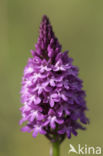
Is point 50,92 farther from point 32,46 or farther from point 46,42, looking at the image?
point 32,46

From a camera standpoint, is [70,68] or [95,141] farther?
[95,141]

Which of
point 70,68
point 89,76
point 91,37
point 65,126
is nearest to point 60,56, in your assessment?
point 70,68

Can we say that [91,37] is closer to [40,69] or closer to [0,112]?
[0,112]

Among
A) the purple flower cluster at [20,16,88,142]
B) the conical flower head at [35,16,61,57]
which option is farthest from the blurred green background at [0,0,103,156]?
the conical flower head at [35,16,61,57]

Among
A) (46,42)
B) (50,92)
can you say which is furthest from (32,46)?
(50,92)

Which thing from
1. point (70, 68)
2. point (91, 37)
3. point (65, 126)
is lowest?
point (65, 126)

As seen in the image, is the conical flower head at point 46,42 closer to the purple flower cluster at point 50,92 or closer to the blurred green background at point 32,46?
the purple flower cluster at point 50,92
